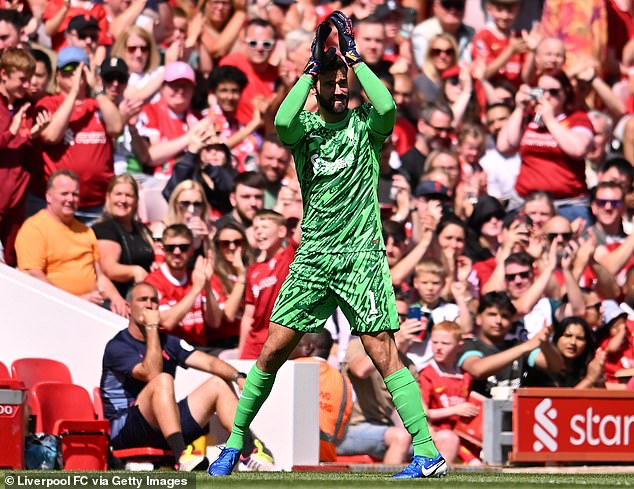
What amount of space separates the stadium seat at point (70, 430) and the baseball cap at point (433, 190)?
4.63m

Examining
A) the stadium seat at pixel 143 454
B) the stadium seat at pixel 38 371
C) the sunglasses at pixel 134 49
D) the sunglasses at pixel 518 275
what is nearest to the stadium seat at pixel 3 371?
the stadium seat at pixel 38 371

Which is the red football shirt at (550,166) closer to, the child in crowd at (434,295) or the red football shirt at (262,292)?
the child in crowd at (434,295)

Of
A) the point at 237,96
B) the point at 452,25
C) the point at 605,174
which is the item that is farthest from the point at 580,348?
the point at 452,25

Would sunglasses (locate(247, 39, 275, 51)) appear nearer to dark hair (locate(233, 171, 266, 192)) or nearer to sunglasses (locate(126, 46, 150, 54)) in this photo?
sunglasses (locate(126, 46, 150, 54))

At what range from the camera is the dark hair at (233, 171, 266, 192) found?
14.0m

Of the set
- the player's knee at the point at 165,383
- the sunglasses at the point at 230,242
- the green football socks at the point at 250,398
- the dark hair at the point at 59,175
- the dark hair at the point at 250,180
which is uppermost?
the dark hair at the point at 250,180

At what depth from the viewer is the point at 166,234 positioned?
13047 millimetres

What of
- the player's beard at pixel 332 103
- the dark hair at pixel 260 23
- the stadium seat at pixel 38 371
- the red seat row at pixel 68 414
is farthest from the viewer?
the dark hair at pixel 260 23

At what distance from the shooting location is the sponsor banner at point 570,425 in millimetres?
10773

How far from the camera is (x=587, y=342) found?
1299 cm

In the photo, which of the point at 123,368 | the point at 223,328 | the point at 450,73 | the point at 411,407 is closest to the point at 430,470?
the point at 411,407

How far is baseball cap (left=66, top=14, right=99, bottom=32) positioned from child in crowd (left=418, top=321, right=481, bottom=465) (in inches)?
190

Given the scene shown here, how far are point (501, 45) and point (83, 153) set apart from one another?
18.5 ft

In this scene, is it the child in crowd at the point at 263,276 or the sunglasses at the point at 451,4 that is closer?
the child in crowd at the point at 263,276
